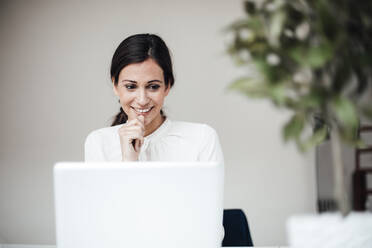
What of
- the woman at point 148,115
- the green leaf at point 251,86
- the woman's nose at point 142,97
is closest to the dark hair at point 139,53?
the woman at point 148,115

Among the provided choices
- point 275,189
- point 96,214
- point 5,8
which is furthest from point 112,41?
point 96,214

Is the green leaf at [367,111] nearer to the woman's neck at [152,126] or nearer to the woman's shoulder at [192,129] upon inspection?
the woman's shoulder at [192,129]

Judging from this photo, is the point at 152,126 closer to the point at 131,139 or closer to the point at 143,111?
the point at 143,111

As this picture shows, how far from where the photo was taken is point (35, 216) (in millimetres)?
3936

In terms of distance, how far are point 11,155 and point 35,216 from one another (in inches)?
26.5

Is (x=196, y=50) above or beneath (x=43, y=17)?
beneath

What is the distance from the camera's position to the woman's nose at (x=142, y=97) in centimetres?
192

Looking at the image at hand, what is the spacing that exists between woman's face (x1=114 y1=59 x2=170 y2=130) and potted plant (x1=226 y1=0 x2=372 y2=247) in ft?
3.98

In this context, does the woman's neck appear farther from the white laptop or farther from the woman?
the white laptop

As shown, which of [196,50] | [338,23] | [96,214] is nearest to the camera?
[338,23]

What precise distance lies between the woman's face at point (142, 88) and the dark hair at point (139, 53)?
0.03m

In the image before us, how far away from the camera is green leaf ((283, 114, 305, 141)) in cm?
68

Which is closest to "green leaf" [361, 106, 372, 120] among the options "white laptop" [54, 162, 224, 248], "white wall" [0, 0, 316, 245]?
"white laptop" [54, 162, 224, 248]

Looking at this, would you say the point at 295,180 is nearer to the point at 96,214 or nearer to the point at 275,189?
the point at 275,189
